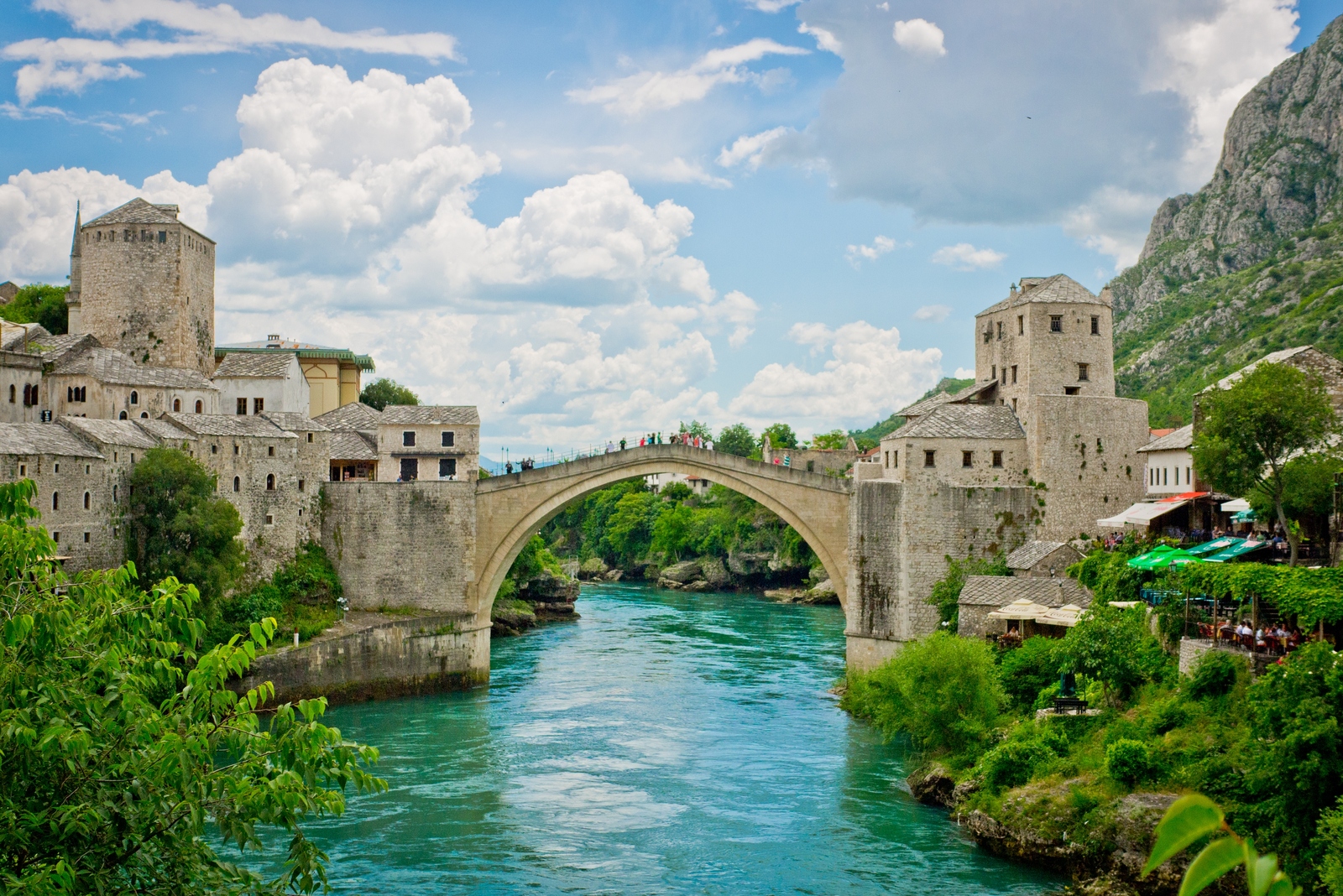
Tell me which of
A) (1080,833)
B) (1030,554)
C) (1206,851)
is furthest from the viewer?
(1030,554)

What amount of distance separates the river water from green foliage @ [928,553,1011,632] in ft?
13.5

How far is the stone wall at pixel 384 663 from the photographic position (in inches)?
1310

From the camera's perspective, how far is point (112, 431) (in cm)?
3384

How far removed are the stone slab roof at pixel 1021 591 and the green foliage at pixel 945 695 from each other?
418cm

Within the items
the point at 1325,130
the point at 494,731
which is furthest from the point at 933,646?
the point at 1325,130

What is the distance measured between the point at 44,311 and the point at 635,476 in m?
28.3

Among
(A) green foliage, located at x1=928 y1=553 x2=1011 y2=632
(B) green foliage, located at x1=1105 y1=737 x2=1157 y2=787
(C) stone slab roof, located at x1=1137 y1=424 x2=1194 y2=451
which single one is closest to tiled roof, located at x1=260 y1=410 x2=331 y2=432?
(A) green foliage, located at x1=928 y1=553 x2=1011 y2=632

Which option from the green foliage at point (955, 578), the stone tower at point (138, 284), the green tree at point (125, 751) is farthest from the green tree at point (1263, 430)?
the stone tower at point (138, 284)

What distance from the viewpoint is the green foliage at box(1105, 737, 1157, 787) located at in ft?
66.9

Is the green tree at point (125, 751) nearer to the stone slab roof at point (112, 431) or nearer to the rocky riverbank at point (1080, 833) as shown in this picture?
the rocky riverbank at point (1080, 833)

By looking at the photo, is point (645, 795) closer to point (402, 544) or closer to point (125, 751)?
point (402, 544)

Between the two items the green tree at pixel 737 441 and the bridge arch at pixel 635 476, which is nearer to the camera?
the bridge arch at pixel 635 476

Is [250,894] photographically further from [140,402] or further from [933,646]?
[140,402]

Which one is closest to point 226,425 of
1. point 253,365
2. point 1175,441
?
point 253,365
